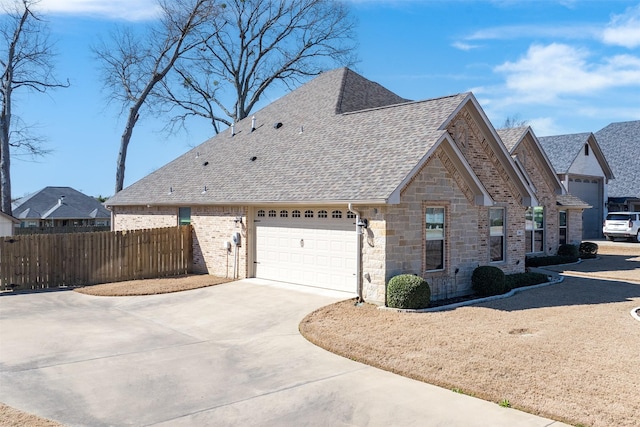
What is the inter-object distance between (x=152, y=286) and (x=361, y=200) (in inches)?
319

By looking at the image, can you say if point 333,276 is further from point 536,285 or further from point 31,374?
point 31,374

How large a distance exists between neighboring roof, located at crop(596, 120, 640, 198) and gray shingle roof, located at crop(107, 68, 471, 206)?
27393 mm

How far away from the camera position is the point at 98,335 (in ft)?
36.2

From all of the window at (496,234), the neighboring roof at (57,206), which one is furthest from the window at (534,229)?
the neighboring roof at (57,206)

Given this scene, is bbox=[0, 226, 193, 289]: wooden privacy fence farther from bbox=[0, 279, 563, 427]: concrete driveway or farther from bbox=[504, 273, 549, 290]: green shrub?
bbox=[504, 273, 549, 290]: green shrub

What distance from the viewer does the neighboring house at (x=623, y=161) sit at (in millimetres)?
43062

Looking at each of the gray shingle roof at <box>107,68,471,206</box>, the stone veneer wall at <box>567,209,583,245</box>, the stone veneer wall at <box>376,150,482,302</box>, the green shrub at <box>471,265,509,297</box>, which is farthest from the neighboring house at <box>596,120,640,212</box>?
the stone veneer wall at <box>376,150,482,302</box>

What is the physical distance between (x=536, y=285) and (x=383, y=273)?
22.5ft

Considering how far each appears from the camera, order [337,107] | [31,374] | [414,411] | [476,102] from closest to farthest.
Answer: [414,411], [31,374], [476,102], [337,107]

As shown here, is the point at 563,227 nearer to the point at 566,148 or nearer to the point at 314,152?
the point at 566,148

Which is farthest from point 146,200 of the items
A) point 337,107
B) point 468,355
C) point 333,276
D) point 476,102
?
point 468,355

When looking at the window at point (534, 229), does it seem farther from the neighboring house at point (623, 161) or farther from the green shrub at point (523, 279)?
the neighboring house at point (623, 161)

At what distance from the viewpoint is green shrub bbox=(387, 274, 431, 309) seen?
12.8 metres

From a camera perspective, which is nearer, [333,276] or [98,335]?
[98,335]
